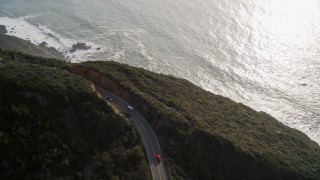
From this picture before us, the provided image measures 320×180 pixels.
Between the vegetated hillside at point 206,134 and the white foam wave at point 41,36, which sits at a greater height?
the vegetated hillside at point 206,134

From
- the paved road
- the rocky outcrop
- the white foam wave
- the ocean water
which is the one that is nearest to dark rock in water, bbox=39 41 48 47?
the white foam wave

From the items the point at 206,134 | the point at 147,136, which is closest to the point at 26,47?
the point at 147,136

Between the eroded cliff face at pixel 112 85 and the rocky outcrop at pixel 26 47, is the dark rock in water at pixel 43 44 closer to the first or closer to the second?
the rocky outcrop at pixel 26 47

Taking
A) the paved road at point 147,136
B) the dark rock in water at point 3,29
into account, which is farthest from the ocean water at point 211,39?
the paved road at point 147,136

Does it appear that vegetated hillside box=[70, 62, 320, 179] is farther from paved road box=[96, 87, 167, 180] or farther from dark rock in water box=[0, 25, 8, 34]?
dark rock in water box=[0, 25, 8, 34]

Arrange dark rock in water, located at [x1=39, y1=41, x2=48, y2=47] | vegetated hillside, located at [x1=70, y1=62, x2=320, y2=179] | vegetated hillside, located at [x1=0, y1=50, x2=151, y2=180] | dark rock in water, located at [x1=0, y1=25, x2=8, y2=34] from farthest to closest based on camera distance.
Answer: dark rock in water, located at [x1=0, y1=25, x2=8, y2=34]
dark rock in water, located at [x1=39, y1=41, x2=48, y2=47]
vegetated hillside, located at [x1=70, y1=62, x2=320, y2=179]
vegetated hillside, located at [x1=0, y1=50, x2=151, y2=180]

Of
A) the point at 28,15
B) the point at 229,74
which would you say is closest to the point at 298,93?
the point at 229,74
